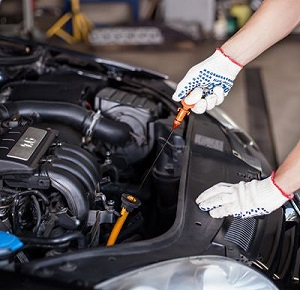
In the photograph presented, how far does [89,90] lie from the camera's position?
7.44ft

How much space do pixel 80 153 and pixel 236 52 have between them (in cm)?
62

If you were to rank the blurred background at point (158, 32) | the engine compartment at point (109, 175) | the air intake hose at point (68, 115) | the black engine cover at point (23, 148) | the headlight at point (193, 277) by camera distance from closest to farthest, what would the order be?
the headlight at point (193, 277), the engine compartment at point (109, 175), the black engine cover at point (23, 148), the air intake hose at point (68, 115), the blurred background at point (158, 32)

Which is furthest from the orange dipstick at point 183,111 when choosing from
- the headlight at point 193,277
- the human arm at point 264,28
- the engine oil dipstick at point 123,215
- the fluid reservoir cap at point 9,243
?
the fluid reservoir cap at point 9,243

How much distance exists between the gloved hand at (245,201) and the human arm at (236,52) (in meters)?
0.33

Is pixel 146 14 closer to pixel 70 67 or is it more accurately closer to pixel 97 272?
pixel 70 67

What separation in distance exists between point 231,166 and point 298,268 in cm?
40

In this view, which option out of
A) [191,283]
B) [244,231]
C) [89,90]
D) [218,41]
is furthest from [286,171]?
[218,41]

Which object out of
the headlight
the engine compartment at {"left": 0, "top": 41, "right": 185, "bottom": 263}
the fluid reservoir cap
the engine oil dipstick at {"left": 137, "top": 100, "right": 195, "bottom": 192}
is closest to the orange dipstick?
the engine oil dipstick at {"left": 137, "top": 100, "right": 195, "bottom": 192}

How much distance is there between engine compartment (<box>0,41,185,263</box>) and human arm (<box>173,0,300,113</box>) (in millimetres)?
214

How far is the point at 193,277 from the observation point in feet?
4.34

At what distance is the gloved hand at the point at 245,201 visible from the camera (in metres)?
1.61

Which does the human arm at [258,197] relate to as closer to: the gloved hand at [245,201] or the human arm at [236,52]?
the gloved hand at [245,201]

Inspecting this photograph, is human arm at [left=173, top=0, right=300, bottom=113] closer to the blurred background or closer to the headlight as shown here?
the headlight

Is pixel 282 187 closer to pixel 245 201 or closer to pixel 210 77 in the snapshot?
pixel 245 201
